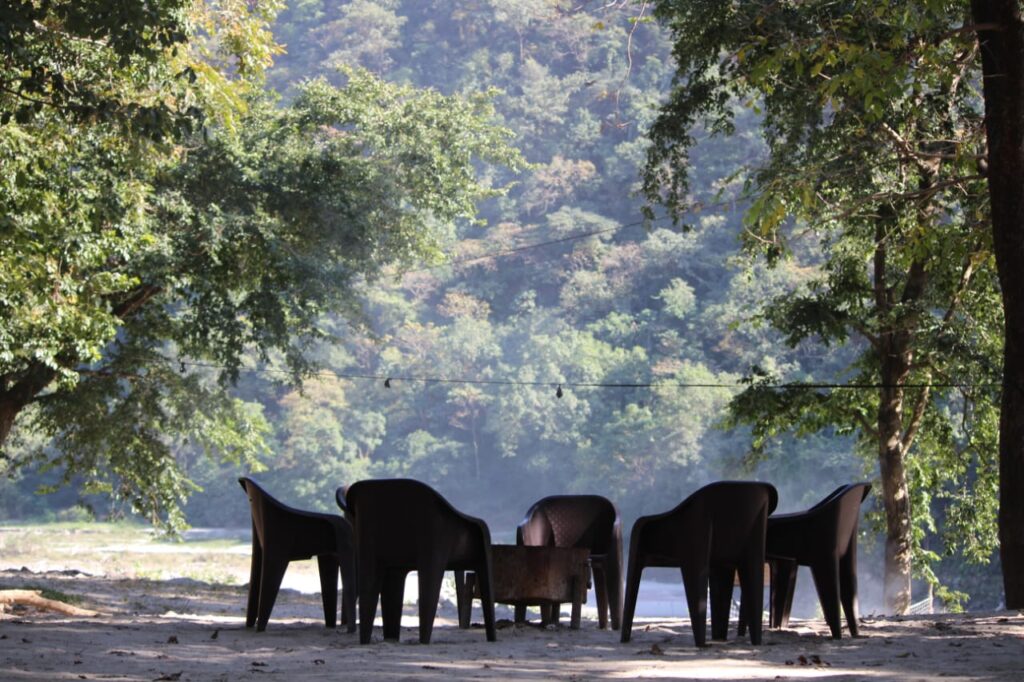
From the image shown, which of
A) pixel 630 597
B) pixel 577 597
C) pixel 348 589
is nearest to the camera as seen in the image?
pixel 630 597

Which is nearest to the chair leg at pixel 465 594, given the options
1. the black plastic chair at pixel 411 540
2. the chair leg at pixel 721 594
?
the black plastic chair at pixel 411 540

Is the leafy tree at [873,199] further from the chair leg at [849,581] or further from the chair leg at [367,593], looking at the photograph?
the chair leg at [367,593]

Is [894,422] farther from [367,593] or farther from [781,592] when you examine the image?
[367,593]

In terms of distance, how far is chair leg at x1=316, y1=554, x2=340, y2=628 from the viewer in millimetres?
6064

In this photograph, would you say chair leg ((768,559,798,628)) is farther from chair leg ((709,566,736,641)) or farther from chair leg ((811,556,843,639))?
chair leg ((811,556,843,639))

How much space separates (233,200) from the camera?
49.1 ft

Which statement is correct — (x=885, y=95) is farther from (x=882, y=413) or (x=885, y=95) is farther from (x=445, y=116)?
(x=445, y=116)

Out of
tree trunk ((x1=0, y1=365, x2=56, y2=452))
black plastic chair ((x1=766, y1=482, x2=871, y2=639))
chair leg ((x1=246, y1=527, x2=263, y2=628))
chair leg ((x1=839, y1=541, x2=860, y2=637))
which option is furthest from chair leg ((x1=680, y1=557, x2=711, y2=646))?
tree trunk ((x1=0, y1=365, x2=56, y2=452))

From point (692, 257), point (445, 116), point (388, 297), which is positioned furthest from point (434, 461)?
point (445, 116)

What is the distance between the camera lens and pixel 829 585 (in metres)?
5.35

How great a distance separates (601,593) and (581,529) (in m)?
0.36

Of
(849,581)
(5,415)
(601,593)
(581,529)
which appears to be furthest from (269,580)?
(5,415)

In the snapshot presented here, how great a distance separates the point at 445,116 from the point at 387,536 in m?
14.7

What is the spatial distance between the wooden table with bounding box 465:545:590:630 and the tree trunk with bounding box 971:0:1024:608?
7.97 feet
